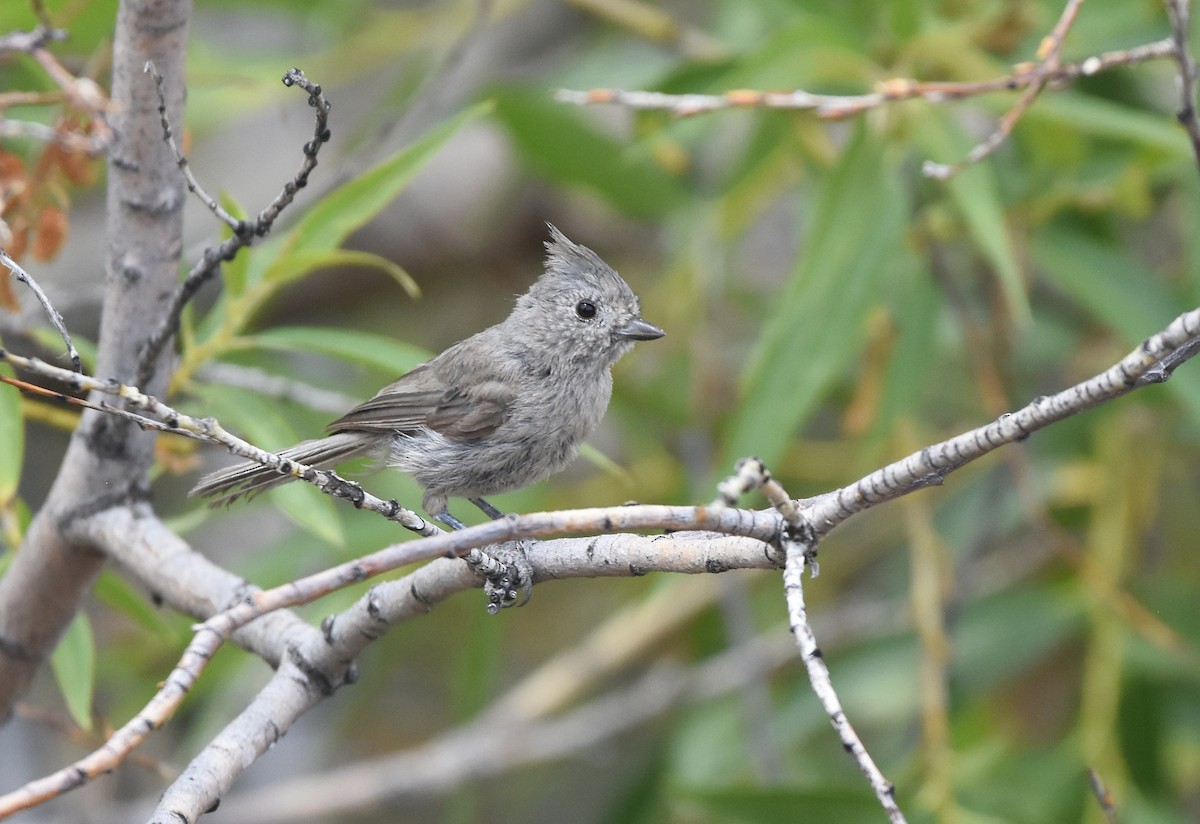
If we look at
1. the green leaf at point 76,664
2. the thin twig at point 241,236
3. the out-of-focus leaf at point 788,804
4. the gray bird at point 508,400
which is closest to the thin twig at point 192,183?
the thin twig at point 241,236

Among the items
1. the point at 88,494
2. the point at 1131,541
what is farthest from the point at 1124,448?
the point at 88,494

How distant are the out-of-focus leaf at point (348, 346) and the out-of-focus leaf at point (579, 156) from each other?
1.90 m

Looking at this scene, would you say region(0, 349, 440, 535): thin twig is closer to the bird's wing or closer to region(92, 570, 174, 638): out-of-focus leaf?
the bird's wing

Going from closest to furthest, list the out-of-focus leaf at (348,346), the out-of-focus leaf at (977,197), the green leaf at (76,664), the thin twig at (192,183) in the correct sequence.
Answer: the thin twig at (192,183) < the green leaf at (76,664) < the out-of-focus leaf at (348,346) < the out-of-focus leaf at (977,197)

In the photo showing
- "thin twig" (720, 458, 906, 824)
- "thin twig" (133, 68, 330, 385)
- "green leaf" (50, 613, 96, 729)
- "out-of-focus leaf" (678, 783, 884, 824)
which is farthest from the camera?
"out-of-focus leaf" (678, 783, 884, 824)

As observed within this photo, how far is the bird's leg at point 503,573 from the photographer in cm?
198

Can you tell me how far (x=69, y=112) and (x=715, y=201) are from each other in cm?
278

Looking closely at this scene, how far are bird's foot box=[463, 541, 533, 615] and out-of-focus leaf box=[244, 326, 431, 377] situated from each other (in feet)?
3.22

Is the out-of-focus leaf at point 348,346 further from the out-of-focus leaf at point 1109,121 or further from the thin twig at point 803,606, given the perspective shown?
the out-of-focus leaf at point 1109,121

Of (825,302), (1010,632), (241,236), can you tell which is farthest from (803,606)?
(1010,632)

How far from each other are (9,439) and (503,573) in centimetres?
119

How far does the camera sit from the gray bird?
117 inches

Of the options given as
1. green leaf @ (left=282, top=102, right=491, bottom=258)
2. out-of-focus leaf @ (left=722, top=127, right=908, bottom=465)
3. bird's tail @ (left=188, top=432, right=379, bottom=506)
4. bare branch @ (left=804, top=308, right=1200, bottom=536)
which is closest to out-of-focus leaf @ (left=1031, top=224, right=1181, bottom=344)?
out-of-focus leaf @ (left=722, top=127, right=908, bottom=465)

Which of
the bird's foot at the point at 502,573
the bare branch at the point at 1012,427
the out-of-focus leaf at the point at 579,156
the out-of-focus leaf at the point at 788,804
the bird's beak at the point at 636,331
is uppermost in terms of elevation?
the out-of-focus leaf at the point at 579,156
